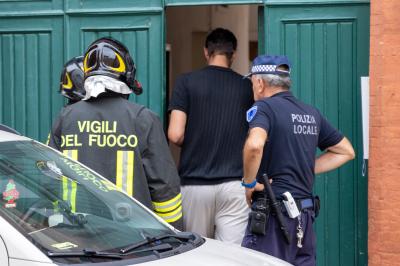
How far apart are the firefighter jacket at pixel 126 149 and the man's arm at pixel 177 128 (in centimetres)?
91

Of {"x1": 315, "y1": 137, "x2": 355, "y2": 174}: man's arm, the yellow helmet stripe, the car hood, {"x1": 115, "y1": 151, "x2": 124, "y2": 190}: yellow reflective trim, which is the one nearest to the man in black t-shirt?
{"x1": 315, "y1": 137, "x2": 355, "y2": 174}: man's arm

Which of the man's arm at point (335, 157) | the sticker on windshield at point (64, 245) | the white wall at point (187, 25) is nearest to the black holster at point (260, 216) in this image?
the man's arm at point (335, 157)

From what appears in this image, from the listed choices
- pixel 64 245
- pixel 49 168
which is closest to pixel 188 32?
pixel 49 168

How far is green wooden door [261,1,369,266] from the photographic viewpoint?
6574 millimetres

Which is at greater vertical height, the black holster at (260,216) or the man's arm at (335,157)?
the man's arm at (335,157)

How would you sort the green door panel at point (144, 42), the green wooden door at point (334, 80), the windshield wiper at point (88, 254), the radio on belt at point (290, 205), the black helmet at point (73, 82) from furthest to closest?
1. the green door panel at point (144, 42)
2. the green wooden door at point (334, 80)
3. the black helmet at point (73, 82)
4. the radio on belt at point (290, 205)
5. the windshield wiper at point (88, 254)

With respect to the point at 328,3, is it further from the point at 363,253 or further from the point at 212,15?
the point at 212,15

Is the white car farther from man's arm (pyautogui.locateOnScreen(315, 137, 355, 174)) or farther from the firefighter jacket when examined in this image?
man's arm (pyautogui.locateOnScreen(315, 137, 355, 174))

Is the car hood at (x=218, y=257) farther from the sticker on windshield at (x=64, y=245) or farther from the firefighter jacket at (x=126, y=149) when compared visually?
the firefighter jacket at (x=126, y=149)

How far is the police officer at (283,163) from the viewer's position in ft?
16.6

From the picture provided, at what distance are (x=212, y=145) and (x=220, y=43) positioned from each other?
2.64 ft

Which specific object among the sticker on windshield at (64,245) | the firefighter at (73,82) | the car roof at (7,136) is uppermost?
the firefighter at (73,82)

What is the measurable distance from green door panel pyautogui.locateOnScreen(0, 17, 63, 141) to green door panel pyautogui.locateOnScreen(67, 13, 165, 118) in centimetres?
34

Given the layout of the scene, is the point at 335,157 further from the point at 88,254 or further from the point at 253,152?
the point at 88,254
